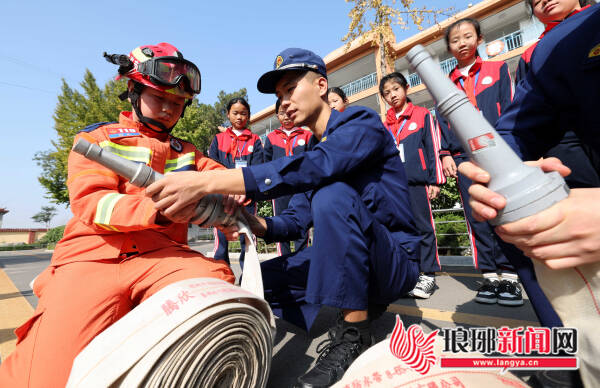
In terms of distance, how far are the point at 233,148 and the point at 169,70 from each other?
3.44 meters

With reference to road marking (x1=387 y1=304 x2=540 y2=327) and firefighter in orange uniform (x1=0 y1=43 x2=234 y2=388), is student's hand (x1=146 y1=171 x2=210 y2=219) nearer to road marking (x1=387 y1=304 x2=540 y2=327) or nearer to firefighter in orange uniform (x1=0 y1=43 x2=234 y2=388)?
firefighter in orange uniform (x1=0 y1=43 x2=234 y2=388)

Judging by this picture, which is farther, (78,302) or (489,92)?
(489,92)

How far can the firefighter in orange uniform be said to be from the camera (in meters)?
1.20

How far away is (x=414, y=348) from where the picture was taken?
0.77m

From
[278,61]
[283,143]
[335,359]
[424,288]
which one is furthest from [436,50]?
[335,359]

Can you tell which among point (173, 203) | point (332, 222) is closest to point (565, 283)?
point (332, 222)

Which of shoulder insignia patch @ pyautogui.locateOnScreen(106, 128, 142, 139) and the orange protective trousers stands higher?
shoulder insignia patch @ pyautogui.locateOnScreen(106, 128, 142, 139)

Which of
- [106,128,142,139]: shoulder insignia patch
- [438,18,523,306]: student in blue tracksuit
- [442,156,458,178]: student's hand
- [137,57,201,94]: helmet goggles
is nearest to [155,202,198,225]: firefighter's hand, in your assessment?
[106,128,142,139]: shoulder insignia patch

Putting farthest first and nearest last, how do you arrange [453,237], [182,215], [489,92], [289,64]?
[453,237], [489,92], [289,64], [182,215]

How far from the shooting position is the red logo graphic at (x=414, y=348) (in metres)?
0.74

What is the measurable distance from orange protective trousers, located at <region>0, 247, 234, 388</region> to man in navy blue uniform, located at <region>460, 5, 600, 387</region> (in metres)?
1.30

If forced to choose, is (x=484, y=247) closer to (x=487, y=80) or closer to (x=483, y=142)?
(x=487, y=80)

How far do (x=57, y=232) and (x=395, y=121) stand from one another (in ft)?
114

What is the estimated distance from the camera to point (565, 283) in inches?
24.5
